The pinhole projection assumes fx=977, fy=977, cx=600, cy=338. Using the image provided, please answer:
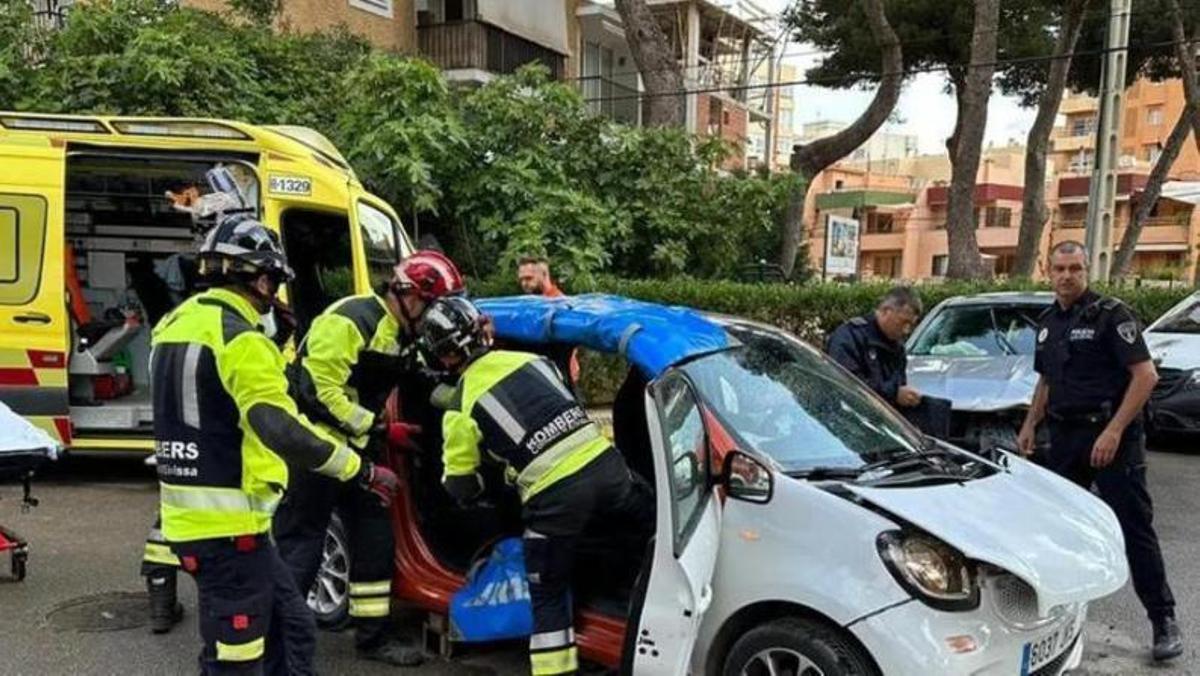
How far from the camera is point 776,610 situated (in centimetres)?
315

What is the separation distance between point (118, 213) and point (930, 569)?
27.7ft

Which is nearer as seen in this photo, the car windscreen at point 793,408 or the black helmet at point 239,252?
the black helmet at point 239,252

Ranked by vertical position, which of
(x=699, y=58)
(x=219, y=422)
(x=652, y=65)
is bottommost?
(x=219, y=422)

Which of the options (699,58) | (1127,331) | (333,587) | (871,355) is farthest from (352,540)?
(699,58)

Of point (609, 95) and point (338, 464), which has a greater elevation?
point (609, 95)

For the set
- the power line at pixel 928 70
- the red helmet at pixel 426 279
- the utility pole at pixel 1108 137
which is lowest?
the red helmet at pixel 426 279

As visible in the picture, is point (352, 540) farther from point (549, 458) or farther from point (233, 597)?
point (549, 458)

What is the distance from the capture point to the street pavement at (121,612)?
4238 mm

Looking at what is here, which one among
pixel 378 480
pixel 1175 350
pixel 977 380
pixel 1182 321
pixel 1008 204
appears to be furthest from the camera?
pixel 1008 204

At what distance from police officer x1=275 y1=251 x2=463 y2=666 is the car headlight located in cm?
197

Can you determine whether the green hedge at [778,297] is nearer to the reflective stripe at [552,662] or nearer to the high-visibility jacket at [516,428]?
the high-visibility jacket at [516,428]

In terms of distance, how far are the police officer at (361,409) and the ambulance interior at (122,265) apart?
2973 millimetres

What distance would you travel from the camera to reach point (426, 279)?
3.97m

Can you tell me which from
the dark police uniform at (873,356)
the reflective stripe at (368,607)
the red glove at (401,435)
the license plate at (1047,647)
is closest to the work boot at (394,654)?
the reflective stripe at (368,607)
